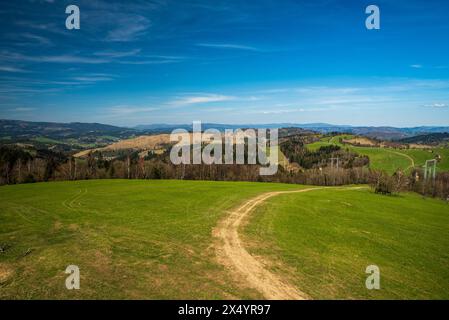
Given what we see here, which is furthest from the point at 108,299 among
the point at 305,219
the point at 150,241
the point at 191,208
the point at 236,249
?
the point at 305,219

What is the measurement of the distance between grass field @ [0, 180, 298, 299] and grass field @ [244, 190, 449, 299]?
4269 millimetres

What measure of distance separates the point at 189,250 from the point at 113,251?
5019mm

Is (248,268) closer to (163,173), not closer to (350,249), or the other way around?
(350,249)

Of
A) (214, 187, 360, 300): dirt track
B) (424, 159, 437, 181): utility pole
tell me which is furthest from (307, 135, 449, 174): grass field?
(214, 187, 360, 300): dirt track

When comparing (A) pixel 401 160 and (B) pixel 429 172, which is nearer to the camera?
(B) pixel 429 172

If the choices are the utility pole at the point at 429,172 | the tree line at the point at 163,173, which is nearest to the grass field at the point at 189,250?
the tree line at the point at 163,173

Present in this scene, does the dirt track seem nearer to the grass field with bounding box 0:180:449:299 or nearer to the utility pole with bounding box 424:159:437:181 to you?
the grass field with bounding box 0:180:449:299

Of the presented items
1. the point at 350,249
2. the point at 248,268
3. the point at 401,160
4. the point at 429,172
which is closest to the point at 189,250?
the point at 248,268

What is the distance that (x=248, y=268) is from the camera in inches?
697

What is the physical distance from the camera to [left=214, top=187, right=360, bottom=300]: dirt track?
14.9m

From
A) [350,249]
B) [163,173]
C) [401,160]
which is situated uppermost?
[350,249]

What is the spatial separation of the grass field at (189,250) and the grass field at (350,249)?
3.5 inches
